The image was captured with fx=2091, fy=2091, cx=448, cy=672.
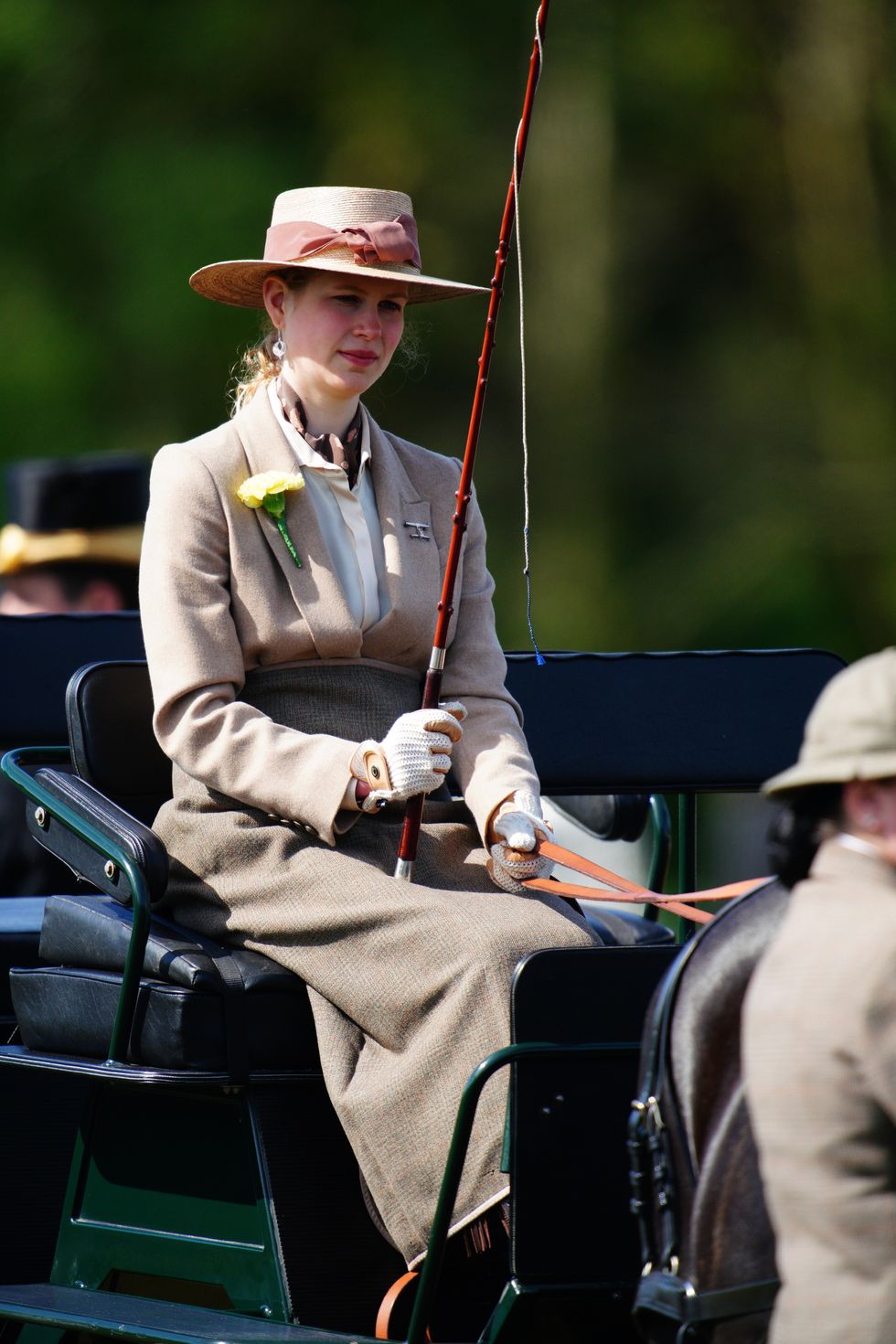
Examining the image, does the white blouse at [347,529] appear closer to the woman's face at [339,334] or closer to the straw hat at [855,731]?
the woman's face at [339,334]

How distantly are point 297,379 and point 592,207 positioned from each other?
594cm

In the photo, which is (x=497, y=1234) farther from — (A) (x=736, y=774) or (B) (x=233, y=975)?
(A) (x=736, y=774)

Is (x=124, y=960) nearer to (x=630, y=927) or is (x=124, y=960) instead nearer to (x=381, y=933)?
(x=381, y=933)

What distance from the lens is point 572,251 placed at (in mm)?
8828

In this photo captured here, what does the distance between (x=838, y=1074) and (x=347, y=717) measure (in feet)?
4.80

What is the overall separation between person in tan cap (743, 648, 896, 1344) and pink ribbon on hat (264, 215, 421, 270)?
1509mm

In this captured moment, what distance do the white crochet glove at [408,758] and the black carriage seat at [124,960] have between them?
30cm

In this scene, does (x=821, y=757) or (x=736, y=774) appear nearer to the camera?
(x=821, y=757)

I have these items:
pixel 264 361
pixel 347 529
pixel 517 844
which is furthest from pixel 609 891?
pixel 264 361

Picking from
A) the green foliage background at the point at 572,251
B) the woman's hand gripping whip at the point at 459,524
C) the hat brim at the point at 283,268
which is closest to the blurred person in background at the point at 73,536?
the hat brim at the point at 283,268

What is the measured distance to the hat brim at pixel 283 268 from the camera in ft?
10.2

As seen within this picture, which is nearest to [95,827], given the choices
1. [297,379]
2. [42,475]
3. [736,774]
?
[297,379]

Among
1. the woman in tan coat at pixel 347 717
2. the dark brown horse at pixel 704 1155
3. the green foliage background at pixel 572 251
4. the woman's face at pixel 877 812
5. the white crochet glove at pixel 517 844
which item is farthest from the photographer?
the green foliage background at pixel 572 251

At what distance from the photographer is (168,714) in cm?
301
